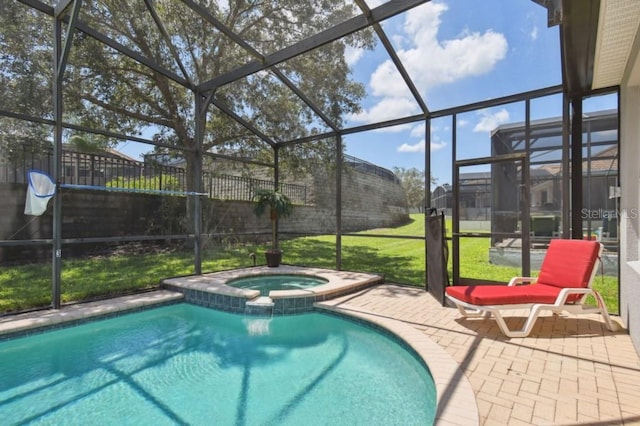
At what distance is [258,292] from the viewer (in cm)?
561

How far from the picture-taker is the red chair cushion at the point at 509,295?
385 centimetres

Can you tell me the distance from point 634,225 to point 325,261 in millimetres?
6612

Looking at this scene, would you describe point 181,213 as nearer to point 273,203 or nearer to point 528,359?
point 273,203

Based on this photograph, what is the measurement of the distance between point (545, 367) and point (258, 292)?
13.1 feet

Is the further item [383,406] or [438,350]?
[438,350]

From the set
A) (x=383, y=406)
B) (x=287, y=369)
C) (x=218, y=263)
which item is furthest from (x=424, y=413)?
(x=218, y=263)

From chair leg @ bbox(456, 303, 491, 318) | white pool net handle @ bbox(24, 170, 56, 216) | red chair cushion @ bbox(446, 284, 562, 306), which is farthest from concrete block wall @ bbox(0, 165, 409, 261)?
red chair cushion @ bbox(446, 284, 562, 306)

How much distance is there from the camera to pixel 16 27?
19.7ft

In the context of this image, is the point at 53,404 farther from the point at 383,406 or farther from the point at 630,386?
the point at 630,386

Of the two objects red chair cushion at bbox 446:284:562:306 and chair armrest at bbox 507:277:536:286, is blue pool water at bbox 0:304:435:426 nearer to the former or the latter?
Answer: red chair cushion at bbox 446:284:562:306

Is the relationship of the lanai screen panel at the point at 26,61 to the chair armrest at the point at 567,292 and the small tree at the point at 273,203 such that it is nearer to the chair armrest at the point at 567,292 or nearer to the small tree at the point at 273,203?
the small tree at the point at 273,203

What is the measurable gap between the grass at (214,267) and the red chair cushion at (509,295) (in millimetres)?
1631

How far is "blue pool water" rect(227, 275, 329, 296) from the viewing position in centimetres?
671

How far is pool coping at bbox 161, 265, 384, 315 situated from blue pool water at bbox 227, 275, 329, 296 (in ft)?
0.26
